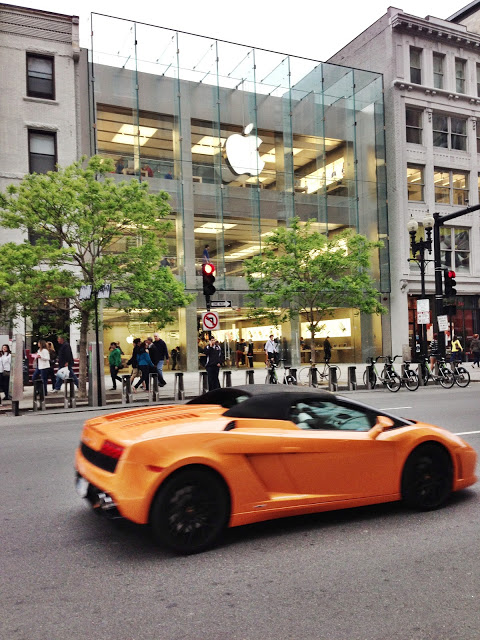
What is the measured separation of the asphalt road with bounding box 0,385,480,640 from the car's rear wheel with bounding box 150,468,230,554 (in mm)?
133

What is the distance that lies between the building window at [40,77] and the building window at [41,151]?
1868 mm

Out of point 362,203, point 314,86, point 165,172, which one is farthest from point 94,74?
point 362,203

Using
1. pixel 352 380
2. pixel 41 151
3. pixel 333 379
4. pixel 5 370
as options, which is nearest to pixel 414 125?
pixel 41 151

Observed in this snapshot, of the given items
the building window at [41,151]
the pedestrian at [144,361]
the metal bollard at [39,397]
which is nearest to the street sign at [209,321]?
the pedestrian at [144,361]

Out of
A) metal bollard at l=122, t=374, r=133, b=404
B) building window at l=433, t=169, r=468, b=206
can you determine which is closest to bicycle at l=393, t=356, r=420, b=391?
metal bollard at l=122, t=374, r=133, b=404

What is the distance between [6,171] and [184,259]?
9660 mm

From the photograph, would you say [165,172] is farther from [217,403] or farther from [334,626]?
[334,626]

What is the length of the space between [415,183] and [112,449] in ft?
118

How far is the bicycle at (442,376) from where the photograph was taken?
65.1 feet

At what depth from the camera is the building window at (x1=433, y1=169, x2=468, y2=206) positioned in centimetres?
3734

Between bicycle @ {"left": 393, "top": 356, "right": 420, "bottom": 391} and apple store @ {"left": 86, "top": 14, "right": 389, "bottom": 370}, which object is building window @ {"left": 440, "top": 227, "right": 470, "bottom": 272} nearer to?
apple store @ {"left": 86, "top": 14, "right": 389, "bottom": 370}

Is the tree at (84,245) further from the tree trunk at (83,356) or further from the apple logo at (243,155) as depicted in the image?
the apple logo at (243,155)

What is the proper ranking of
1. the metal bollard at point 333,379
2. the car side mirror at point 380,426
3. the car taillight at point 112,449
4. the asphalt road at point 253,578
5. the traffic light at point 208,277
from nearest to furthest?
the asphalt road at point 253,578, the car taillight at point 112,449, the car side mirror at point 380,426, the traffic light at point 208,277, the metal bollard at point 333,379

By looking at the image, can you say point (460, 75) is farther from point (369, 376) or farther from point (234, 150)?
point (369, 376)
